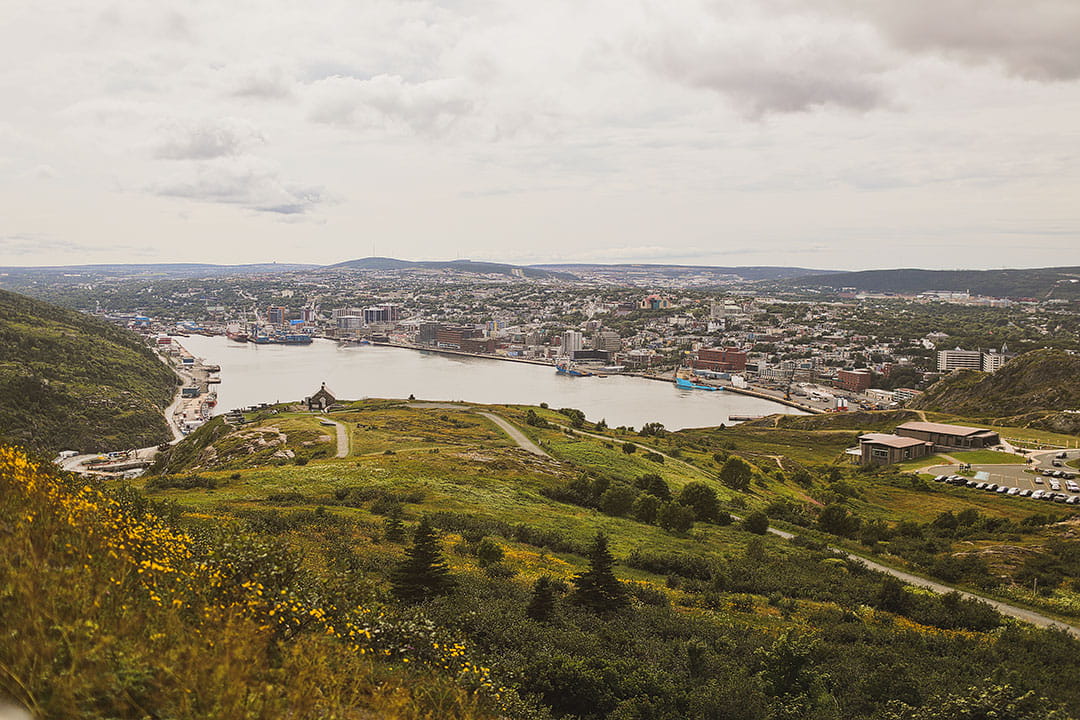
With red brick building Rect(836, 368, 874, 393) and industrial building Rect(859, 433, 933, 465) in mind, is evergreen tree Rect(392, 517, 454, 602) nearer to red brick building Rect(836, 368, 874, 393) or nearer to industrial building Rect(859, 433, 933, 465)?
industrial building Rect(859, 433, 933, 465)

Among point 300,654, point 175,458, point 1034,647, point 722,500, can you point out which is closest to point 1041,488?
point 722,500

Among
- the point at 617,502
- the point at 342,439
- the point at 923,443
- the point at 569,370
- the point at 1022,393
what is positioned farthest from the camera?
the point at 569,370

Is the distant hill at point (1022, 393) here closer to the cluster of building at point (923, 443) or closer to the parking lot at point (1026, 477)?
the cluster of building at point (923, 443)

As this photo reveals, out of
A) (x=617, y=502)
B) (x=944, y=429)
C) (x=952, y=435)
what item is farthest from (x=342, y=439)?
(x=944, y=429)

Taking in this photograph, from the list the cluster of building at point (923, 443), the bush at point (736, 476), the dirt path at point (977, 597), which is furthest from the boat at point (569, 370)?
the dirt path at point (977, 597)

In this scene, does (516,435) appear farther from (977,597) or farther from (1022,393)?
(1022,393)

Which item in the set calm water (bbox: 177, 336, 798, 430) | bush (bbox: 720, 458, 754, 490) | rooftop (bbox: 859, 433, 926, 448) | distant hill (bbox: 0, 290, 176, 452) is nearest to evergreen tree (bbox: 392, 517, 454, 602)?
bush (bbox: 720, 458, 754, 490)

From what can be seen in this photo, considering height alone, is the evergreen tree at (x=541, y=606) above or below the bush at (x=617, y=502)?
above
